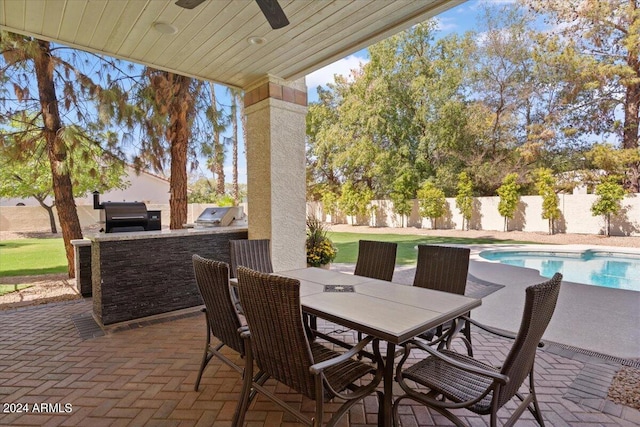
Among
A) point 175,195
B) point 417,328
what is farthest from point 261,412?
point 175,195

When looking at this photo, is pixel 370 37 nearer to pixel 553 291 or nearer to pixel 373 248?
pixel 373 248

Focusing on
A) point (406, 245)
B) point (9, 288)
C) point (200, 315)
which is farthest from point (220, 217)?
point (406, 245)

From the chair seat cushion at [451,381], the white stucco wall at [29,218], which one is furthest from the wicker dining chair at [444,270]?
the white stucco wall at [29,218]

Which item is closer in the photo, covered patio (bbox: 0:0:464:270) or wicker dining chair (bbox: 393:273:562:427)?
wicker dining chair (bbox: 393:273:562:427)

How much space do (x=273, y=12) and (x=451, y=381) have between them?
249cm

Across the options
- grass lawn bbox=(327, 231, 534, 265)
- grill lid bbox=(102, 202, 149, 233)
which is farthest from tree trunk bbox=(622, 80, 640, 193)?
grill lid bbox=(102, 202, 149, 233)

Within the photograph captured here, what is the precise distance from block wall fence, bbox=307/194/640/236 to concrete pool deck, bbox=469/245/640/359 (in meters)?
5.24

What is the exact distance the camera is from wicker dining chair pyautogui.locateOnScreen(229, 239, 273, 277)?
10.3ft

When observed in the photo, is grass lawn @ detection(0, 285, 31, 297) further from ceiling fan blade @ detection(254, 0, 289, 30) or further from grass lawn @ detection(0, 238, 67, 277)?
ceiling fan blade @ detection(254, 0, 289, 30)

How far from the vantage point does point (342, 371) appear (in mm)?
1835

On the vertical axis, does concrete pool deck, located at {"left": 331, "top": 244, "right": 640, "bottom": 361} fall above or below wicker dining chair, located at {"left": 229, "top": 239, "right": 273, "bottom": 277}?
below

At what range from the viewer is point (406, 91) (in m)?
16.9

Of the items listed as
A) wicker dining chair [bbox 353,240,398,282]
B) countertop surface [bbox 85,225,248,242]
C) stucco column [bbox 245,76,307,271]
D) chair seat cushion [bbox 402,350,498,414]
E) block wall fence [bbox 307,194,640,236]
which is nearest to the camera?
chair seat cushion [bbox 402,350,498,414]

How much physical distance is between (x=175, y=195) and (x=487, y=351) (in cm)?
547
